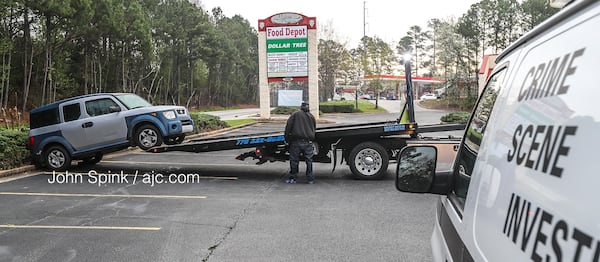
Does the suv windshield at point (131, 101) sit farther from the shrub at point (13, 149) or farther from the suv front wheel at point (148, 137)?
the shrub at point (13, 149)

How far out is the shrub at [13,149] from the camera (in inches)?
435

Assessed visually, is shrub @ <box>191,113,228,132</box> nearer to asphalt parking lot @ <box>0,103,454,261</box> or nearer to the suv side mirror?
the suv side mirror

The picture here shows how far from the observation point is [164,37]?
52.6 meters

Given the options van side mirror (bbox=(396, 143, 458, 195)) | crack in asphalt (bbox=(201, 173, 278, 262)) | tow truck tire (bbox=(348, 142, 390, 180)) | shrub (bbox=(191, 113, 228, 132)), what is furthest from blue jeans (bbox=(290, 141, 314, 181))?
shrub (bbox=(191, 113, 228, 132))

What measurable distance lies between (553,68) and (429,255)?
158 inches

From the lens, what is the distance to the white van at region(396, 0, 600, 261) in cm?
108

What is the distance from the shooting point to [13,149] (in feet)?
37.3

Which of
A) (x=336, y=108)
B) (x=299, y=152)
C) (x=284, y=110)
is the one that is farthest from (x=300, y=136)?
(x=336, y=108)

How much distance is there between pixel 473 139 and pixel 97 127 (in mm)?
10037

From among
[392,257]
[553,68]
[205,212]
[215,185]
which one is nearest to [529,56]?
[553,68]

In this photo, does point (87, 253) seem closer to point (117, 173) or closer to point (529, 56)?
point (529, 56)

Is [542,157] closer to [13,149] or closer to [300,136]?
[300,136]

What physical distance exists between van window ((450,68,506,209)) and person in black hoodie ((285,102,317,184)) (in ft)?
21.5

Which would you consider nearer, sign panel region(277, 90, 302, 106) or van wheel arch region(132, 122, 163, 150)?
van wheel arch region(132, 122, 163, 150)
